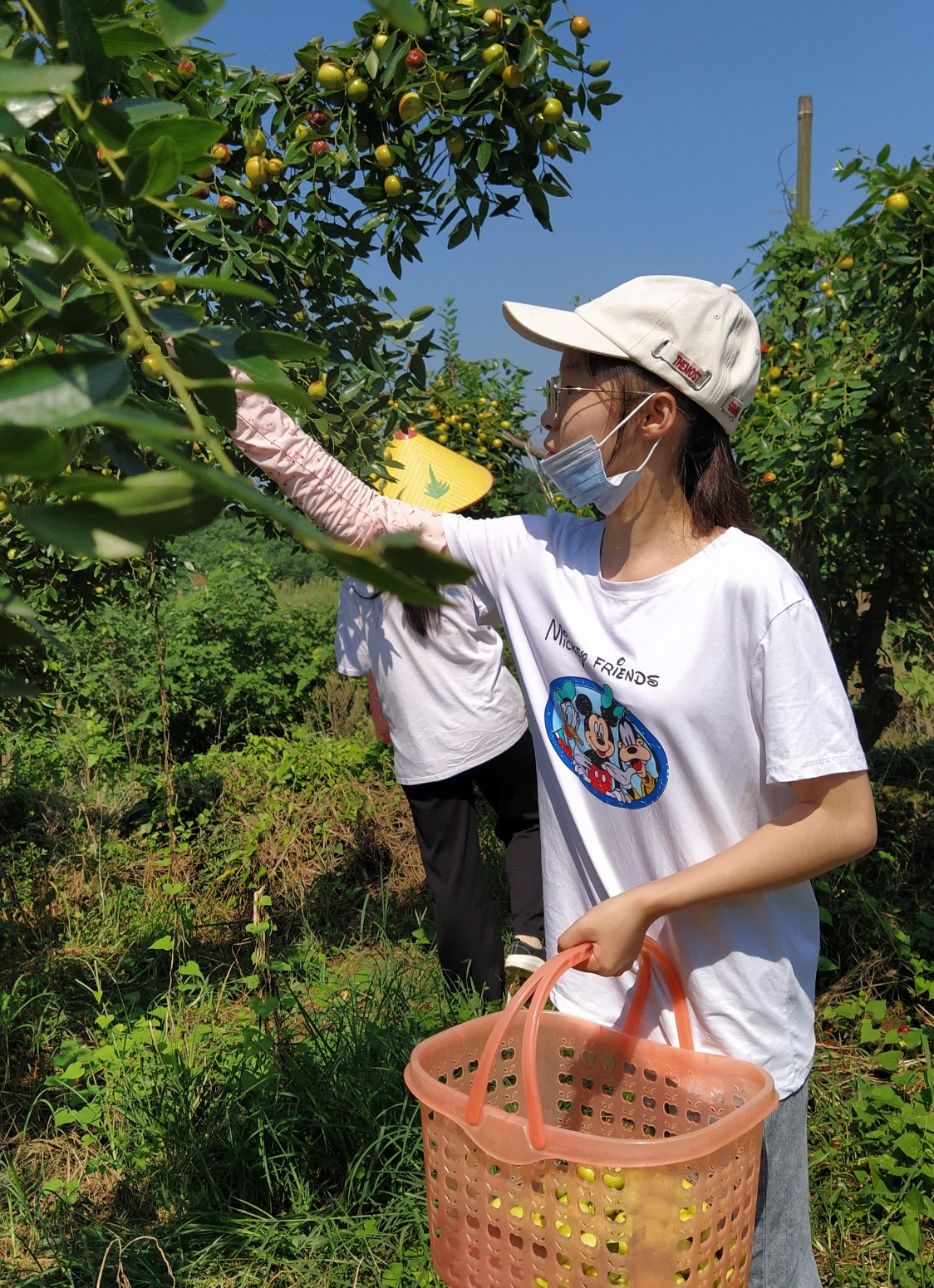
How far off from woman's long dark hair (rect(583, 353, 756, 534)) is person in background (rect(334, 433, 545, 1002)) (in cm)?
149

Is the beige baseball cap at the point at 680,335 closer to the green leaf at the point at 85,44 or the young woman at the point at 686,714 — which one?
the young woman at the point at 686,714

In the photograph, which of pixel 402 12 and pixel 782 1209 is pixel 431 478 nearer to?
pixel 782 1209

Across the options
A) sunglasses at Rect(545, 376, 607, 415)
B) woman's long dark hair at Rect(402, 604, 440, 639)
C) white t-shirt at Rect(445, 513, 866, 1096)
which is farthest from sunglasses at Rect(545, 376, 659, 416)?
woman's long dark hair at Rect(402, 604, 440, 639)

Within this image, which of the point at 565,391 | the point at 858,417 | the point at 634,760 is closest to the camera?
the point at 634,760

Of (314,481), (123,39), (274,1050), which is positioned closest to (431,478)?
(314,481)

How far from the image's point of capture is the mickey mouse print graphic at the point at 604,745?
1.30 metres

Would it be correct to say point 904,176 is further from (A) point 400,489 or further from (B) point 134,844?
(B) point 134,844

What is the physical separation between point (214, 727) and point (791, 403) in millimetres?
3304

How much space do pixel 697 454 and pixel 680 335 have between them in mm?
159

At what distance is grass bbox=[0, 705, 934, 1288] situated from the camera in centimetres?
204

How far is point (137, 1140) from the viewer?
92.2 inches

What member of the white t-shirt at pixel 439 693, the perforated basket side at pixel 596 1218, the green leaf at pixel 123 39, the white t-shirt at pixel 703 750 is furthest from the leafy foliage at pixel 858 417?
the green leaf at pixel 123 39

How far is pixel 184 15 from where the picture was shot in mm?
513

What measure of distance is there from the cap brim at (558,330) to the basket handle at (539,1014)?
731mm
